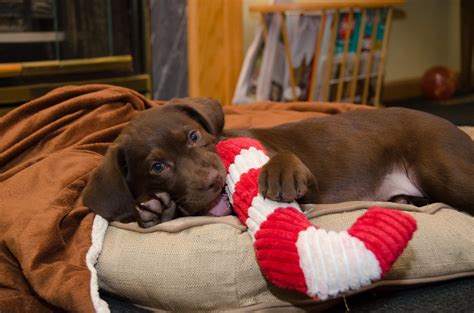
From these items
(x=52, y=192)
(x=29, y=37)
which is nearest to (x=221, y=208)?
(x=52, y=192)

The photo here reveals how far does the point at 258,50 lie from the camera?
4.99 m

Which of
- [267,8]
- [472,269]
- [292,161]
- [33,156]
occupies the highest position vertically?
[267,8]

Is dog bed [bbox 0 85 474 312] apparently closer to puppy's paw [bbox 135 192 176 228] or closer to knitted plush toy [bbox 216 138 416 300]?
puppy's paw [bbox 135 192 176 228]

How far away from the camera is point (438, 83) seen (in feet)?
21.4

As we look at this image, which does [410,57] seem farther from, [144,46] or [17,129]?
[17,129]

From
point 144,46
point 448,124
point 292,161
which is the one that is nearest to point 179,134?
point 292,161

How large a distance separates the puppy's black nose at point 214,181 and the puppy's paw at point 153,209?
0.53 feet

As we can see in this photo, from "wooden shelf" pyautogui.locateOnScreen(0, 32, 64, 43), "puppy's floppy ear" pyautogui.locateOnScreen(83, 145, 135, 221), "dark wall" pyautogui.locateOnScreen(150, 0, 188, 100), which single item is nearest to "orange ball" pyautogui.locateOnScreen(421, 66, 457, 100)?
"dark wall" pyautogui.locateOnScreen(150, 0, 188, 100)

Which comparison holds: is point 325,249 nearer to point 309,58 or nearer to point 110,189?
point 110,189

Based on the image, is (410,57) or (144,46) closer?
(144,46)

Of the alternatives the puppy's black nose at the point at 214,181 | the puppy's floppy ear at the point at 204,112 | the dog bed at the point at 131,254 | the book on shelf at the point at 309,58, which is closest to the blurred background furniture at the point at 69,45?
the book on shelf at the point at 309,58

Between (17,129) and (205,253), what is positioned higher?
(17,129)

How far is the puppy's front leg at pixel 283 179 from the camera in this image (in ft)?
5.63

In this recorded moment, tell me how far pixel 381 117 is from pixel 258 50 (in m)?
2.77
